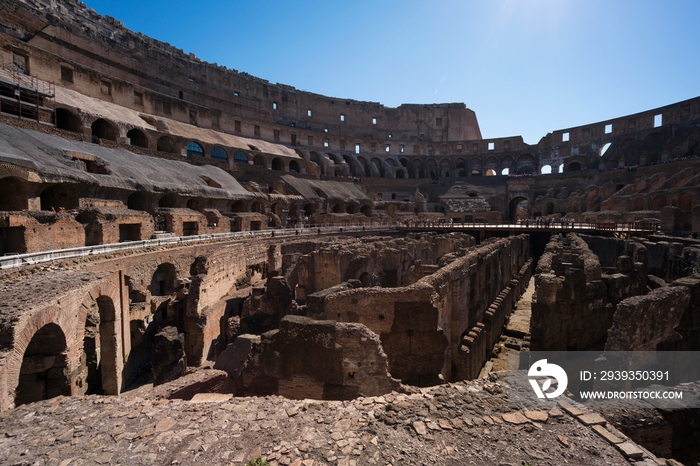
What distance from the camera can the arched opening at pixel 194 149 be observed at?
3401 centimetres

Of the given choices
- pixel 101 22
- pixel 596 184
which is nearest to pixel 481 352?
pixel 596 184

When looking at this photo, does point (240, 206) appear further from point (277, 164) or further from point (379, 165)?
point (379, 165)

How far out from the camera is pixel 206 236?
687 inches

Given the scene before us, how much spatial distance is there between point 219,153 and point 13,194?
24.0 m

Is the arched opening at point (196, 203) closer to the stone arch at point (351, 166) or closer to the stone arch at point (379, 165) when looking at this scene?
the stone arch at point (351, 166)

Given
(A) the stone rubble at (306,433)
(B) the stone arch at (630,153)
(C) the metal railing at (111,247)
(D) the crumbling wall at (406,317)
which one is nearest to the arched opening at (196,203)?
(C) the metal railing at (111,247)

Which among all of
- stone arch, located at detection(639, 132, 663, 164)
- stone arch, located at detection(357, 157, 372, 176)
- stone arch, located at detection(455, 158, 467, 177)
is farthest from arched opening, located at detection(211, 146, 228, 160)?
stone arch, located at detection(639, 132, 663, 164)

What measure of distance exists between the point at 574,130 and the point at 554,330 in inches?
2094

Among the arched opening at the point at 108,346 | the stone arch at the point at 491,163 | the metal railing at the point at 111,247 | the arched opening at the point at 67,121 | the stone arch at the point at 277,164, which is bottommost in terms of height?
the arched opening at the point at 108,346

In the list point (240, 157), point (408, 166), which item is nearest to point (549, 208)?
point (408, 166)

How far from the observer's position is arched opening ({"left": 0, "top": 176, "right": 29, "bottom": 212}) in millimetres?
13289

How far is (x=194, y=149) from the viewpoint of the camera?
34500mm

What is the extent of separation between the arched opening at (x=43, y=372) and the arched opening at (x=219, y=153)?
104 ft

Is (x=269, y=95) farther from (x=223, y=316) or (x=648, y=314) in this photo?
(x=648, y=314)
